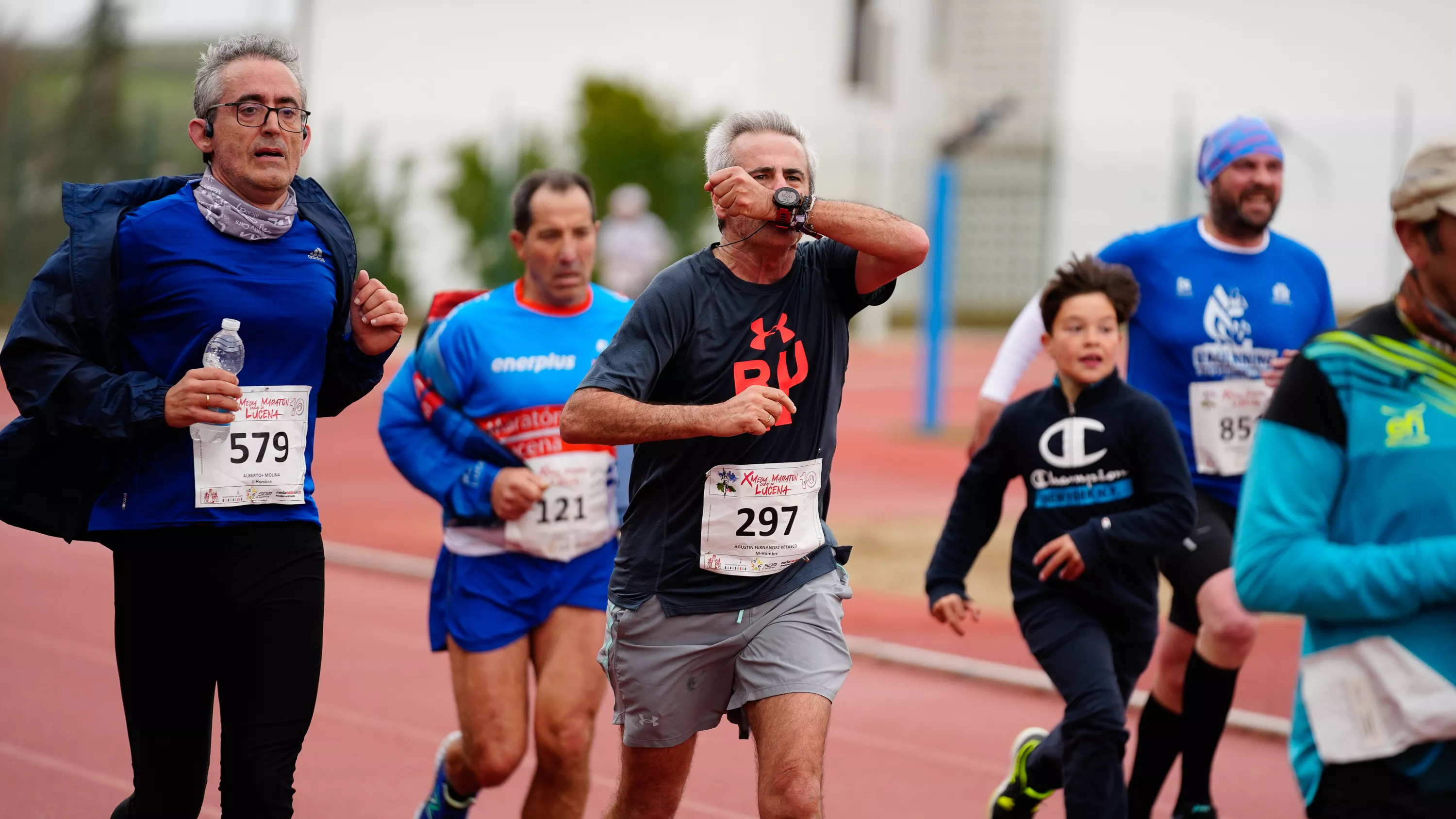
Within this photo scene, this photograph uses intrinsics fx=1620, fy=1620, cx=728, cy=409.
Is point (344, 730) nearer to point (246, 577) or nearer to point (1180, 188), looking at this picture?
point (246, 577)

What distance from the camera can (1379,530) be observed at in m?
2.89

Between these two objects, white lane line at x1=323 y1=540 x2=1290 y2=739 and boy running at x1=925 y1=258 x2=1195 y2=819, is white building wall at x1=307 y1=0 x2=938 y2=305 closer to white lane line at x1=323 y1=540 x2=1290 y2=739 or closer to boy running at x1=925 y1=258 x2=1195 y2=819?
white lane line at x1=323 y1=540 x2=1290 y2=739

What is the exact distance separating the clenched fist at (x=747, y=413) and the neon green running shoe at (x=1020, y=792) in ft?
7.62

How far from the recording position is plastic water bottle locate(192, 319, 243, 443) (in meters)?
3.98

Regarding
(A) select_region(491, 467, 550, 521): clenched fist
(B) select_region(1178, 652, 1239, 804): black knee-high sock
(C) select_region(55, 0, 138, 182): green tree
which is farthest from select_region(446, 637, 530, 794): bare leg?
(C) select_region(55, 0, 138, 182): green tree

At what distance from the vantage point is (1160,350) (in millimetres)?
6039

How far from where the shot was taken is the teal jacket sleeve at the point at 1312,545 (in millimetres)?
2770

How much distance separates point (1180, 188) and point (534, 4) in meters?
18.4

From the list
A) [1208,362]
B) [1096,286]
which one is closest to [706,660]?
[1096,286]

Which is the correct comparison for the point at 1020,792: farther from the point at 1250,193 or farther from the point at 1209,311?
the point at 1250,193

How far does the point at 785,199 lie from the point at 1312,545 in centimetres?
164

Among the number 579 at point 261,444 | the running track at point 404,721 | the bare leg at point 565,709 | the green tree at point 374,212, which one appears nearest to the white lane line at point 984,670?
the running track at point 404,721

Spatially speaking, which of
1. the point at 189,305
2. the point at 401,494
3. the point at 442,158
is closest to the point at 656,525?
the point at 189,305

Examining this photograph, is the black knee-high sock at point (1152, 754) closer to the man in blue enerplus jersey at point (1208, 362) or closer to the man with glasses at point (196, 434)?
the man in blue enerplus jersey at point (1208, 362)
